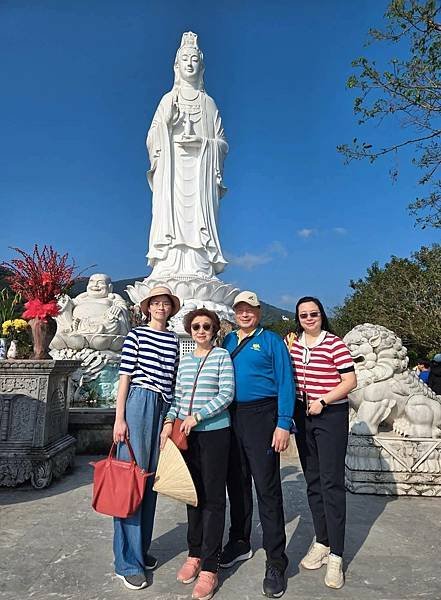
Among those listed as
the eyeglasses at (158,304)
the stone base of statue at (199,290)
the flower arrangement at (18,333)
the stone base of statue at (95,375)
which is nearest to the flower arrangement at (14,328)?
the flower arrangement at (18,333)

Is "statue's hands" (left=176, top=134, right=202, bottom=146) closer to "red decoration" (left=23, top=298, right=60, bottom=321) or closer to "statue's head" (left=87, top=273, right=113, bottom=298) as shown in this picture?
"statue's head" (left=87, top=273, right=113, bottom=298)

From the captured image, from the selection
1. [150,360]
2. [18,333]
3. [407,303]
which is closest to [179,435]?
[150,360]

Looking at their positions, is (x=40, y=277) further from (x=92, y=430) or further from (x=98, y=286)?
(x=98, y=286)

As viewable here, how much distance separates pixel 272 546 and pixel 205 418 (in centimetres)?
75

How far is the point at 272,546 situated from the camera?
2.33 metres

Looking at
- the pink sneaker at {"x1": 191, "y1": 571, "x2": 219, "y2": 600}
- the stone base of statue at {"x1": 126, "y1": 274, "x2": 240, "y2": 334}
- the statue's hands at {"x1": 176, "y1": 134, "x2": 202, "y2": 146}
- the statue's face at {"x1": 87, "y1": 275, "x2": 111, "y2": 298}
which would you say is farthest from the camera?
the statue's hands at {"x1": 176, "y1": 134, "x2": 202, "y2": 146}

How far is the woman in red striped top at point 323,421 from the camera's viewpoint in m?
2.46

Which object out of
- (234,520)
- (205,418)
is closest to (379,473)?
(234,520)

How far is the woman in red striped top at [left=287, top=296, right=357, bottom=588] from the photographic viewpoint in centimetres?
246

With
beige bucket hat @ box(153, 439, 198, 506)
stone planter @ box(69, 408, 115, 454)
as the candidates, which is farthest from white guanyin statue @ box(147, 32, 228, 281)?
beige bucket hat @ box(153, 439, 198, 506)

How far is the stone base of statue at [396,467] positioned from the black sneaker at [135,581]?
7.39 feet

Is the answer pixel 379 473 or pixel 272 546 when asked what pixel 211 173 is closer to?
pixel 379 473

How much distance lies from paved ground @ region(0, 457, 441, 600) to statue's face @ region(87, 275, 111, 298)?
4.94 meters

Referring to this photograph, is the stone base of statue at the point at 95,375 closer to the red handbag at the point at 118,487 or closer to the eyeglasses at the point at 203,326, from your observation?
the red handbag at the point at 118,487
